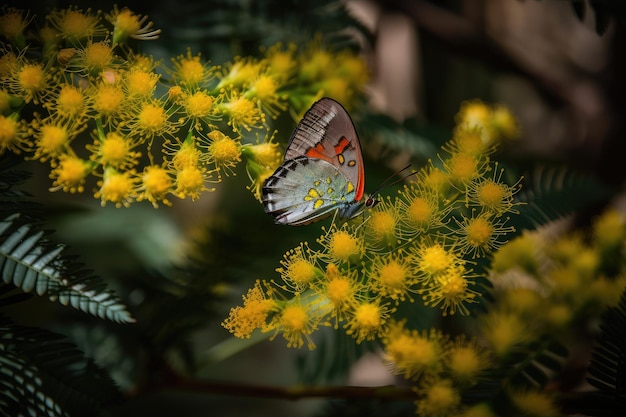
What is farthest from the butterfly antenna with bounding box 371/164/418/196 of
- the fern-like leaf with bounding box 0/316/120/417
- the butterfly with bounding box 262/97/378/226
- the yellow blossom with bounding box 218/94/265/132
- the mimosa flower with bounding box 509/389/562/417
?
the fern-like leaf with bounding box 0/316/120/417

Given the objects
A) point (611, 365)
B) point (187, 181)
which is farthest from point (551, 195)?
point (187, 181)

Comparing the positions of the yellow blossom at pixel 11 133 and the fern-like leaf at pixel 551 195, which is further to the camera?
the fern-like leaf at pixel 551 195

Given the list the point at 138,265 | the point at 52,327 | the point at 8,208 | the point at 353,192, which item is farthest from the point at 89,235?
the point at 353,192

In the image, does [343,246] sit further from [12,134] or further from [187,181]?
[12,134]

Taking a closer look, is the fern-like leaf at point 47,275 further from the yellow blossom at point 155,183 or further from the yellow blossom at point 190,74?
the yellow blossom at point 190,74

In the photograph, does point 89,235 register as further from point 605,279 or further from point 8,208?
point 605,279

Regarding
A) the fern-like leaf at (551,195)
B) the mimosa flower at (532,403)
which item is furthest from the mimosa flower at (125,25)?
the mimosa flower at (532,403)
